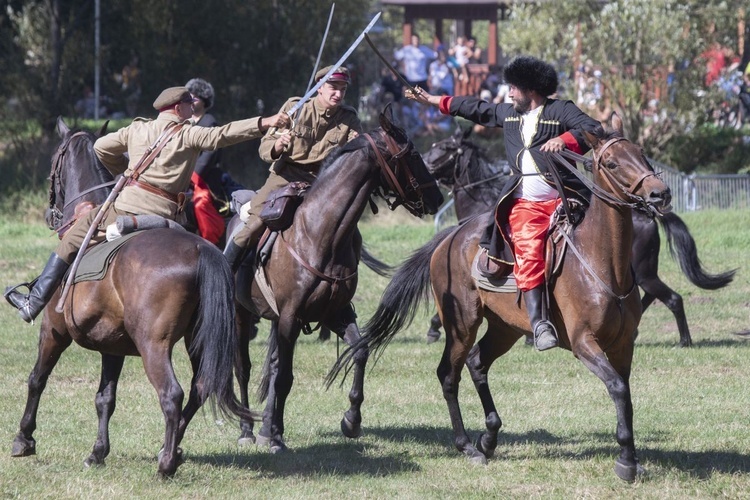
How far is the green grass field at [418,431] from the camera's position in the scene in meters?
7.49

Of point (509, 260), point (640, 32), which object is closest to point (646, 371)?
point (509, 260)

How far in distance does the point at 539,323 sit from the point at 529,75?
5.43ft

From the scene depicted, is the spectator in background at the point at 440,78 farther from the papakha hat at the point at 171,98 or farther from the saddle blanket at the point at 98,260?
the saddle blanket at the point at 98,260

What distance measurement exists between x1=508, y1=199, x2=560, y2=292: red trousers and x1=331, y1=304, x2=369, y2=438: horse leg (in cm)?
154

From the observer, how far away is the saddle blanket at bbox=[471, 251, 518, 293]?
812 cm

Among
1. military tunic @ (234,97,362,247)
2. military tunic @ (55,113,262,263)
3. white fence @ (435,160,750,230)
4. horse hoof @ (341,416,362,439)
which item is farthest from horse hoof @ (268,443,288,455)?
white fence @ (435,160,750,230)

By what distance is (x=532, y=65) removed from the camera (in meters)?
7.91

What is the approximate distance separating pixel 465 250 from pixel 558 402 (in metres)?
2.29

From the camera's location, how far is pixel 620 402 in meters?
7.36

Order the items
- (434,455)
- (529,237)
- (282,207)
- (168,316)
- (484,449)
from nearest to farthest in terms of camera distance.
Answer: (168,316) → (529,237) → (484,449) → (434,455) → (282,207)

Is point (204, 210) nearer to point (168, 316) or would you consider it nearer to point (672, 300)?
point (168, 316)

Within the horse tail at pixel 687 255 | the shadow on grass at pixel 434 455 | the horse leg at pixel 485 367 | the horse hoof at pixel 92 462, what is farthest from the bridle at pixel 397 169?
the horse tail at pixel 687 255

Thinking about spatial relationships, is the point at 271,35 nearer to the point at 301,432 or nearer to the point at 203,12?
the point at 203,12

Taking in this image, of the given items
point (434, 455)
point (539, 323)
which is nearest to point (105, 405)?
point (434, 455)
